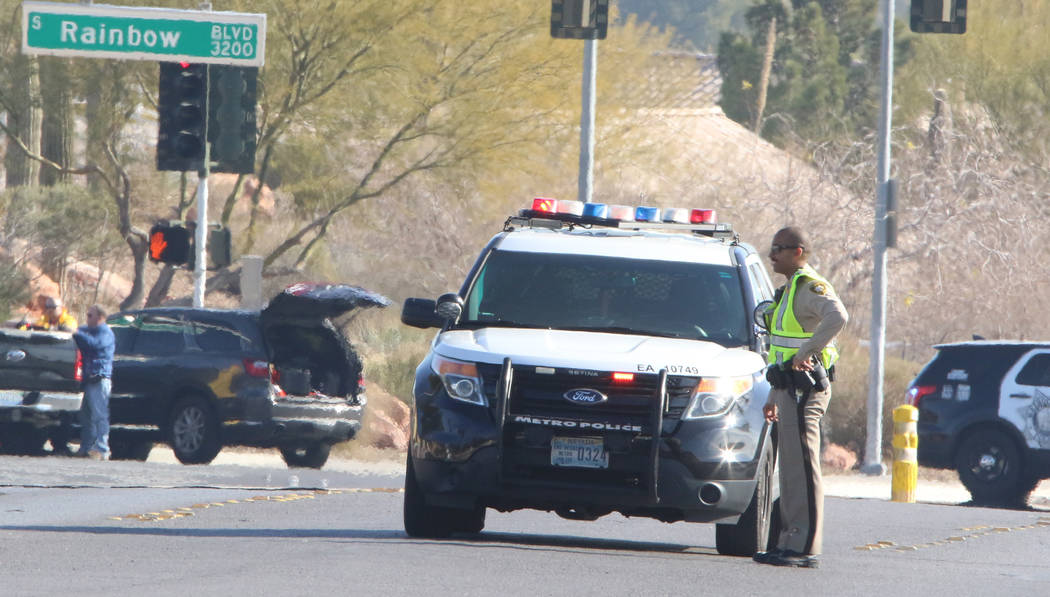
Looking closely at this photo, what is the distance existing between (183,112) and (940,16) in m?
8.27

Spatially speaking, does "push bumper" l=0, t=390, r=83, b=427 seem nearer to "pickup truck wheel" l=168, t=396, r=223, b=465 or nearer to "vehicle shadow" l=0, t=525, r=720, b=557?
"pickup truck wheel" l=168, t=396, r=223, b=465

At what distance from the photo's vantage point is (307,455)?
19.7 meters

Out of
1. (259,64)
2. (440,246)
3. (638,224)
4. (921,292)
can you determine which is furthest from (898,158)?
(638,224)

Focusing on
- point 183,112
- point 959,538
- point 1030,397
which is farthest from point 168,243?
point 959,538

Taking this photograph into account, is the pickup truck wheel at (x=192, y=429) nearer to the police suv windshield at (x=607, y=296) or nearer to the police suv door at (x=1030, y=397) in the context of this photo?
the police suv windshield at (x=607, y=296)

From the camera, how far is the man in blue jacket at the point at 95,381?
1820 cm

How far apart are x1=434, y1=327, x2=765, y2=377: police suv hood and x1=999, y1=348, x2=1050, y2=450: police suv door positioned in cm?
908

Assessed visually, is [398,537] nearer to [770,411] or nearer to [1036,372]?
[770,411]

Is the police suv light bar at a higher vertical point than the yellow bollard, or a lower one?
higher

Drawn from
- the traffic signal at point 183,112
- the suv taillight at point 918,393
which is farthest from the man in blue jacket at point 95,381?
the suv taillight at point 918,393

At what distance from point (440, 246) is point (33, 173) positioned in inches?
325

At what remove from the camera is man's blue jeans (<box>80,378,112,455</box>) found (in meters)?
18.2

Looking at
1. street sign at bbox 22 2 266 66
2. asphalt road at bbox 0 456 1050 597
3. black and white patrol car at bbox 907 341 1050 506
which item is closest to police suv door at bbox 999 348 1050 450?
black and white patrol car at bbox 907 341 1050 506

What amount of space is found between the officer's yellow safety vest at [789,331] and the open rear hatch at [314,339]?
8.00 meters
